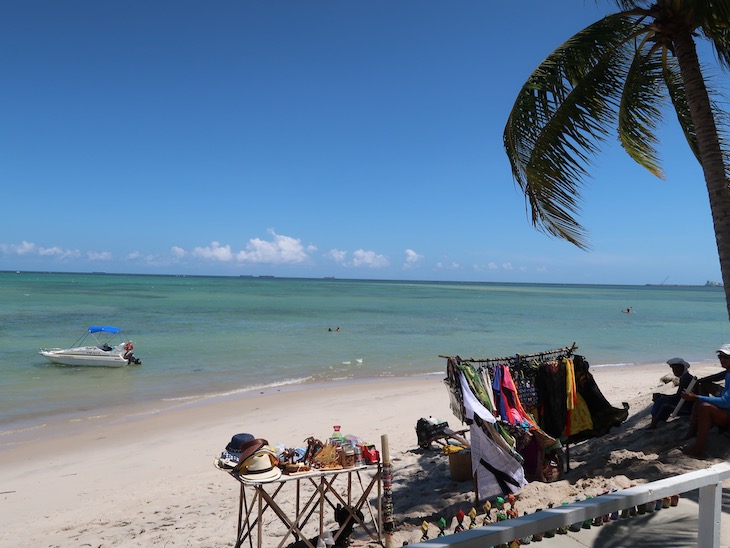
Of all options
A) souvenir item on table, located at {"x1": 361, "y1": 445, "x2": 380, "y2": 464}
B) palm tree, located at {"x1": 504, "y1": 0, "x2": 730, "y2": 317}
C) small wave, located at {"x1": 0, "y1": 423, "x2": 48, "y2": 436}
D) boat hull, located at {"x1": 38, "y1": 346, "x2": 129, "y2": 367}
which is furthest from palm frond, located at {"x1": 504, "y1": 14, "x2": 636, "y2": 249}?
boat hull, located at {"x1": 38, "y1": 346, "x2": 129, "y2": 367}

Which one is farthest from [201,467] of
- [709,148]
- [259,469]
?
[709,148]

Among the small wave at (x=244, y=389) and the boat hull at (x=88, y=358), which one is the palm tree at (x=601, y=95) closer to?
the small wave at (x=244, y=389)

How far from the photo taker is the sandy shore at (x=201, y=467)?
5.67 m

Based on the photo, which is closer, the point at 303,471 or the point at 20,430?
the point at 303,471

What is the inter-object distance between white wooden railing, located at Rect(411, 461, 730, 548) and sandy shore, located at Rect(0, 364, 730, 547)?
8.79 feet

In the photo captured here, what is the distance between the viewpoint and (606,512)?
2172 millimetres

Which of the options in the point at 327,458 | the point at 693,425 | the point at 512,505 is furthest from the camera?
the point at 693,425

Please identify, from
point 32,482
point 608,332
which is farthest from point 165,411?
point 608,332

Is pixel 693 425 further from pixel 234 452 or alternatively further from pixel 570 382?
pixel 234 452

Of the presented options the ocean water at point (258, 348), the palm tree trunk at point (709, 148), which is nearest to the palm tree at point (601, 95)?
the palm tree trunk at point (709, 148)

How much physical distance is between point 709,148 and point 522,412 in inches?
130

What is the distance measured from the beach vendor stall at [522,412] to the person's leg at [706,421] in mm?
857

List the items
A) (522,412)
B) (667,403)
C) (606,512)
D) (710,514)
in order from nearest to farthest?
1. (606,512)
2. (710,514)
3. (522,412)
4. (667,403)

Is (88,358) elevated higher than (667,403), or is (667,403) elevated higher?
(667,403)
